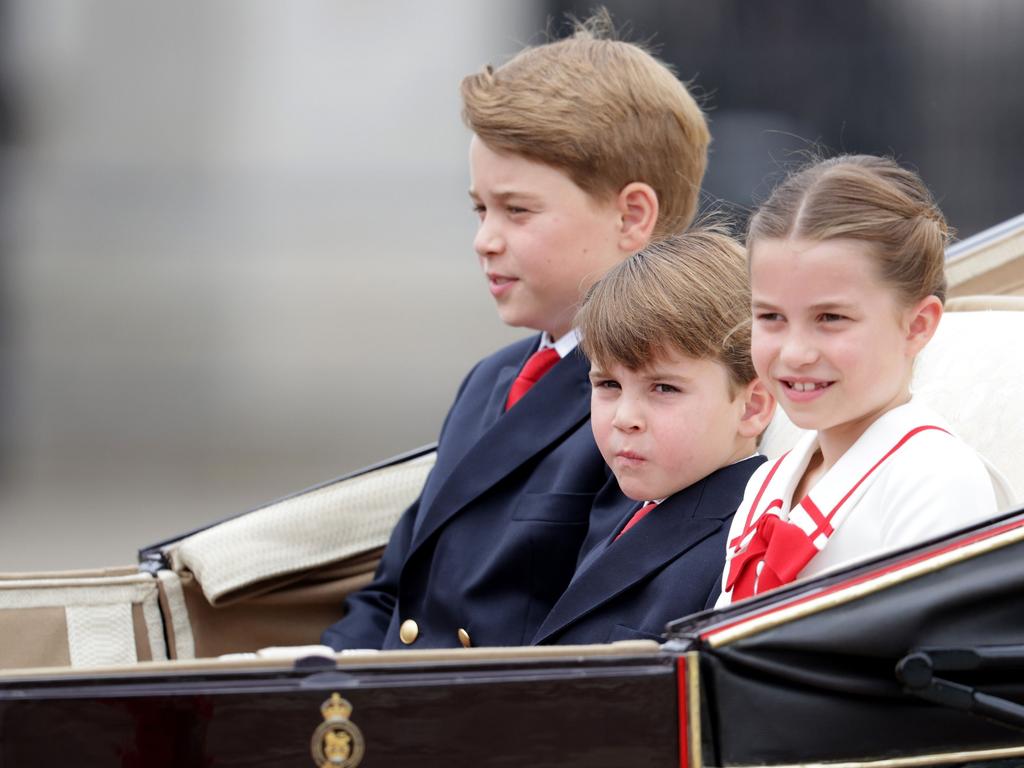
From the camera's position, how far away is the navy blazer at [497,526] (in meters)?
2.05

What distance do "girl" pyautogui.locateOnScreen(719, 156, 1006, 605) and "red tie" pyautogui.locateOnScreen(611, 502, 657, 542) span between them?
0.25 metres

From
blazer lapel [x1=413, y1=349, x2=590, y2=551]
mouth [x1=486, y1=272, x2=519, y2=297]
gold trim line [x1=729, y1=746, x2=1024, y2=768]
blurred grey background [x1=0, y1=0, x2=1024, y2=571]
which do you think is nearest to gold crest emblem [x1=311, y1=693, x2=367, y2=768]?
gold trim line [x1=729, y1=746, x2=1024, y2=768]

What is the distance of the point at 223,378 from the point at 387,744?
6.94 meters

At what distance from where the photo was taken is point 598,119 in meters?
2.13

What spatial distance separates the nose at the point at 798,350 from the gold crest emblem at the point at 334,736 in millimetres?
560

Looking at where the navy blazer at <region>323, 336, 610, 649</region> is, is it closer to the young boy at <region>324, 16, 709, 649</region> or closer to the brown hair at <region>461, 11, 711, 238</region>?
the young boy at <region>324, 16, 709, 649</region>

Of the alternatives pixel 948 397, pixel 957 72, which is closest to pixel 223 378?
pixel 957 72

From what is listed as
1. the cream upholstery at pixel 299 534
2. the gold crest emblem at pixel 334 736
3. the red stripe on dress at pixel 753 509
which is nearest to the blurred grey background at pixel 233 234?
the cream upholstery at pixel 299 534

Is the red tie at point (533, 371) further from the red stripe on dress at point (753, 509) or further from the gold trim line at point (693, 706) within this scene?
the gold trim line at point (693, 706)

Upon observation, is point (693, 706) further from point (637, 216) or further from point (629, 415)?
point (637, 216)

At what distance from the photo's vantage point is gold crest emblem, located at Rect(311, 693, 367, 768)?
1.32 meters

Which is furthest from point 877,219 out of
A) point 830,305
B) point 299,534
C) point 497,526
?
point 299,534

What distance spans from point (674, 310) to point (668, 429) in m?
0.14

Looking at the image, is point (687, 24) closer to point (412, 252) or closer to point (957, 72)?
point (957, 72)
